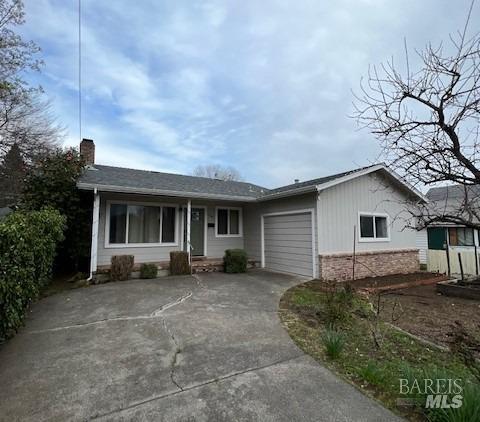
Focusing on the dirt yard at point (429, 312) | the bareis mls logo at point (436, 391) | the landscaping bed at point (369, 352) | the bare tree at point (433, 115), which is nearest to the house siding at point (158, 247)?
the landscaping bed at point (369, 352)

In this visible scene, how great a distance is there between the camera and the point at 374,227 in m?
10.4

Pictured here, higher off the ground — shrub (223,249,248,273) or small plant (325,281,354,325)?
shrub (223,249,248,273)

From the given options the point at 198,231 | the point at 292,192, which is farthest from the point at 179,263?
the point at 292,192

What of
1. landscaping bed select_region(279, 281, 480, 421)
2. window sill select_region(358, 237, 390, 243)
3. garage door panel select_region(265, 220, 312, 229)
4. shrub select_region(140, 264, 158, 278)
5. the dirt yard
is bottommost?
the dirt yard

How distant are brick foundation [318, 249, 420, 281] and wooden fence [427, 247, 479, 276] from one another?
760 millimetres

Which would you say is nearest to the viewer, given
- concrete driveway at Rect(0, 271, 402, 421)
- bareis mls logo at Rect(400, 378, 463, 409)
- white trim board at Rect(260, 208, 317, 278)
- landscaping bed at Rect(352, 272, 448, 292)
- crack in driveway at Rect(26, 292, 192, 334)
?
bareis mls logo at Rect(400, 378, 463, 409)

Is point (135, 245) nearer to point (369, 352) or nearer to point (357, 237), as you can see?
point (357, 237)

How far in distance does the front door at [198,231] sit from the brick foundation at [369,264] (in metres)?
4.75

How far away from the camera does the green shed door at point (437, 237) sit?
1760cm

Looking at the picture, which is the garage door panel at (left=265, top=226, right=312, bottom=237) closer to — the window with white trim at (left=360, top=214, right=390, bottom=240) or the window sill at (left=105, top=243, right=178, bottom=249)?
the window with white trim at (left=360, top=214, right=390, bottom=240)

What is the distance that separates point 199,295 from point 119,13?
25.7ft

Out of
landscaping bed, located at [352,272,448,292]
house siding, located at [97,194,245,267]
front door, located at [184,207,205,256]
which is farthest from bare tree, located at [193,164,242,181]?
landscaping bed, located at [352,272,448,292]

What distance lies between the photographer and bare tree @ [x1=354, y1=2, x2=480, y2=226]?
2924 millimetres

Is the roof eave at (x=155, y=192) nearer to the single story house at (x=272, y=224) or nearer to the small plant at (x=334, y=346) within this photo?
the single story house at (x=272, y=224)
